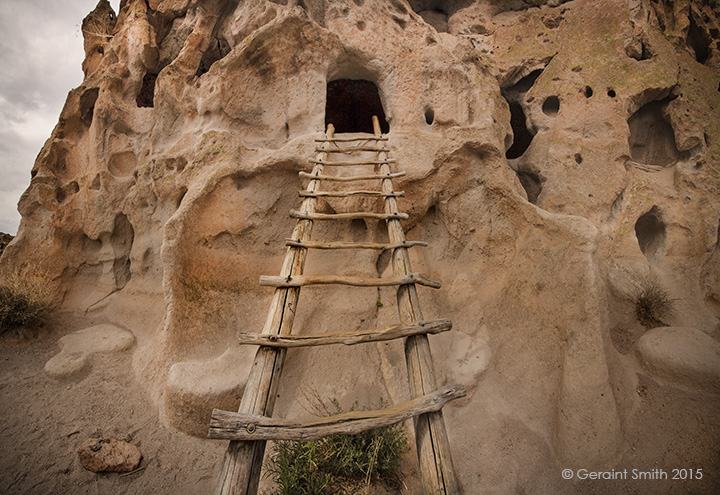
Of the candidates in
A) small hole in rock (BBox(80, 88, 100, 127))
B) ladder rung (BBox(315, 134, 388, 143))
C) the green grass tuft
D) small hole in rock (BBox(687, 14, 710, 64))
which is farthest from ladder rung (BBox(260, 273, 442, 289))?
small hole in rock (BBox(687, 14, 710, 64))

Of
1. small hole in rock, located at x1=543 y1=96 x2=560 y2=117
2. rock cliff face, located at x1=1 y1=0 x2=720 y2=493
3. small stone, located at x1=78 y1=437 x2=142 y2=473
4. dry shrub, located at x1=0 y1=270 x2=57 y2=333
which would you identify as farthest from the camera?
small hole in rock, located at x1=543 y1=96 x2=560 y2=117

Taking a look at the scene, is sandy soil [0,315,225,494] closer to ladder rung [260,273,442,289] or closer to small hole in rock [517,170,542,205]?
ladder rung [260,273,442,289]

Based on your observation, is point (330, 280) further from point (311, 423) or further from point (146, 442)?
point (146, 442)

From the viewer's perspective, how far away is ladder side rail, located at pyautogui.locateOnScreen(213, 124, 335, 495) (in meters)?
1.48

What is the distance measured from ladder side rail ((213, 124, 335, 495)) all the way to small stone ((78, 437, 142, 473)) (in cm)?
153

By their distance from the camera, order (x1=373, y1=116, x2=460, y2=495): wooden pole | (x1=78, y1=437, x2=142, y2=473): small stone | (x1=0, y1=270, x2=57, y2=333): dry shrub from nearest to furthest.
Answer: (x1=373, y1=116, x2=460, y2=495): wooden pole < (x1=78, y1=437, x2=142, y2=473): small stone < (x1=0, y1=270, x2=57, y2=333): dry shrub

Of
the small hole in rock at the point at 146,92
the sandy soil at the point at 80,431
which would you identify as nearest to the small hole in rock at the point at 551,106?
the sandy soil at the point at 80,431

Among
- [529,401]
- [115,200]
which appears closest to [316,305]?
[529,401]

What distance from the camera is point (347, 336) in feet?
6.64

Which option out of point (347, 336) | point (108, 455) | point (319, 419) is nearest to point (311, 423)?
point (319, 419)

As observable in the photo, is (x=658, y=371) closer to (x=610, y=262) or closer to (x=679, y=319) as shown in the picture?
(x=679, y=319)

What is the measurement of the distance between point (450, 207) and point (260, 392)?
285 cm

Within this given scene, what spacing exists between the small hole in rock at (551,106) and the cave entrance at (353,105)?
2.68 metres

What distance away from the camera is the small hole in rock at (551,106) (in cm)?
481
